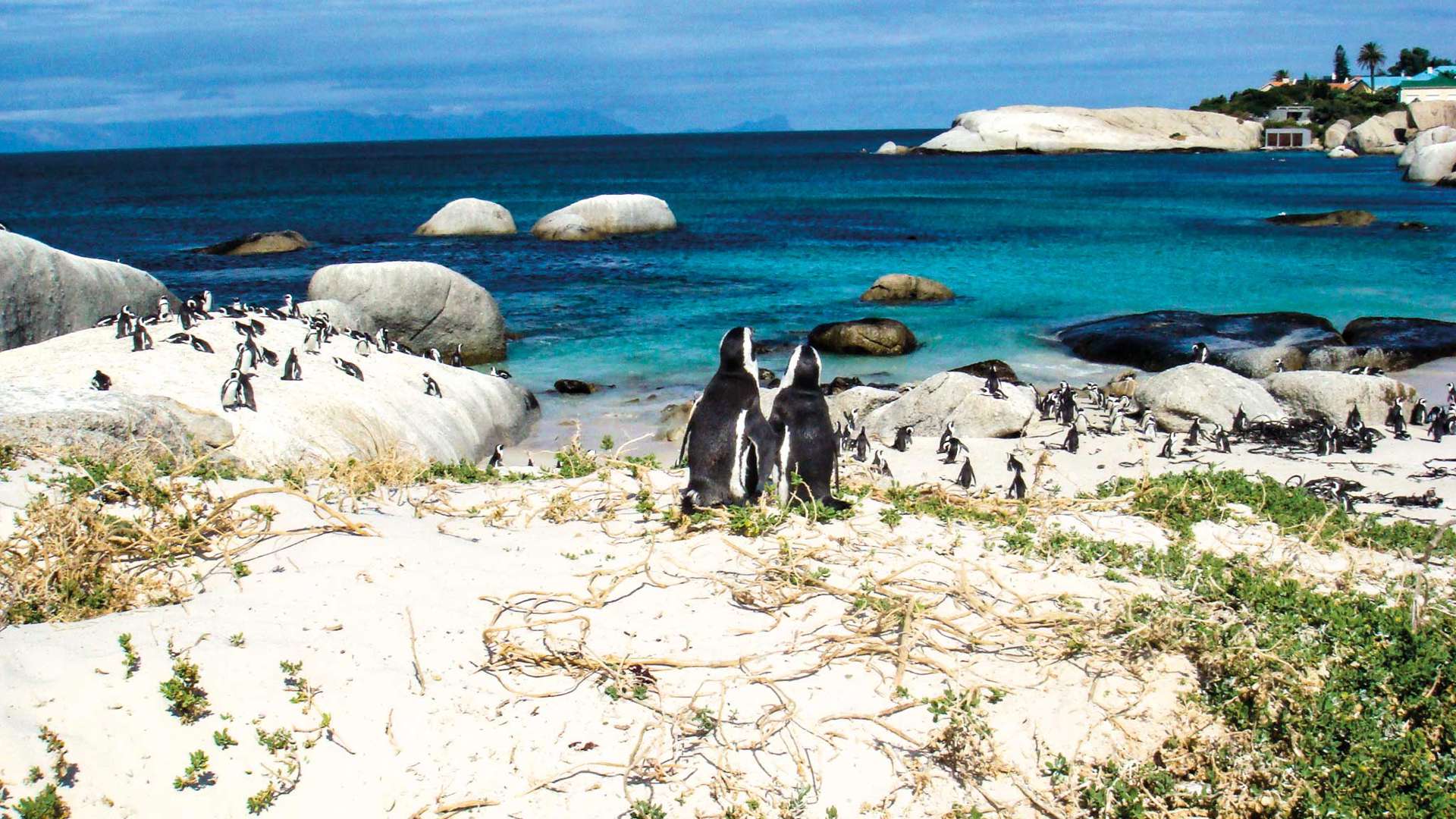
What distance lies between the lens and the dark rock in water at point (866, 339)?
21.1m

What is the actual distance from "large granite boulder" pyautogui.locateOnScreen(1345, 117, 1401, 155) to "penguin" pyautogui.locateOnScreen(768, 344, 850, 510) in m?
110

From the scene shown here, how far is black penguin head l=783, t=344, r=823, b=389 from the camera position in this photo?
7.30 meters

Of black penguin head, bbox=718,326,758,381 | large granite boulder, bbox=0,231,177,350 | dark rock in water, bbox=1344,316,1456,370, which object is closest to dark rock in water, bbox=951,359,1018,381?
dark rock in water, bbox=1344,316,1456,370

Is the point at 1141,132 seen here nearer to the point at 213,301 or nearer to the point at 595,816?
the point at 213,301

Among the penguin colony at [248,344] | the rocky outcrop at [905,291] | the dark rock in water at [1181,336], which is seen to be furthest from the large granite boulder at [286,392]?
the rocky outcrop at [905,291]

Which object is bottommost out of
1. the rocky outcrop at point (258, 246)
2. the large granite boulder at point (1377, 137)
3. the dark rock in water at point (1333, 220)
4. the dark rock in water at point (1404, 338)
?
the dark rock in water at point (1404, 338)

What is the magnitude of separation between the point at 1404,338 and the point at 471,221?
1243 inches

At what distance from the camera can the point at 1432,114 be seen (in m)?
92.2

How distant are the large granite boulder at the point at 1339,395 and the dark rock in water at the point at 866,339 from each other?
773cm

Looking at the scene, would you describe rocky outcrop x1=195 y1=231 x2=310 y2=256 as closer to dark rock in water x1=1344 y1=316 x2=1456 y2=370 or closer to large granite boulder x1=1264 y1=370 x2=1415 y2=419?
large granite boulder x1=1264 y1=370 x2=1415 y2=419

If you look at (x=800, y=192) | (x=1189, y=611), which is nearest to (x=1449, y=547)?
(x=1189, y=611)

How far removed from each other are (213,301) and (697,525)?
2344 centimetres

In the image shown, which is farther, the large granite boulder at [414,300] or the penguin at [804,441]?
the large granite boulder at [414,300]

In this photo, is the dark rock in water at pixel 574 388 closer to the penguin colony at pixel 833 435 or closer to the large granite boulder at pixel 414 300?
the large granite boulder at pixel 414 300
